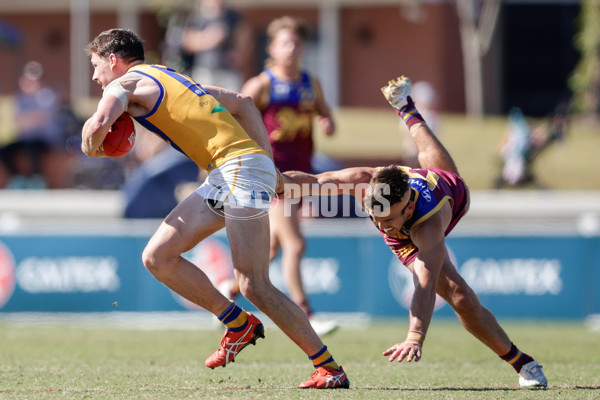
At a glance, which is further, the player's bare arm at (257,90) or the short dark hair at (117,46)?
the player's bare arm at (257,90)

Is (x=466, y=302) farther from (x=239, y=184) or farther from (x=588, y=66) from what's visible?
(x=588, y=66)

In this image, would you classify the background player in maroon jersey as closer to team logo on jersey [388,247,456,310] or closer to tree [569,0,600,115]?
team logo on jersey [388,247,456,310]

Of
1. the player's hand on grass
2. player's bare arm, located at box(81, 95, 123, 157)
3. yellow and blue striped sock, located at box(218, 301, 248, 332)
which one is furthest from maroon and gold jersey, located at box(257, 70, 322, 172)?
the player's hand on grass

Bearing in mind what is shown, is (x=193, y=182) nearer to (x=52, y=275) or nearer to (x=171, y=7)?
(x=52, y=275)

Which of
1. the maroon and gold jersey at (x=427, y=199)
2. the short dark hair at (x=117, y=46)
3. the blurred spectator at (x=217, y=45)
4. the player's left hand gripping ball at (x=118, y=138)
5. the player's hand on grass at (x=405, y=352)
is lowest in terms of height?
the player's hand on grass at (x=405, y=352)

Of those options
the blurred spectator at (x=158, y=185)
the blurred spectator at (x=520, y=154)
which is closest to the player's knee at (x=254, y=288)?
the blurred spectator at (x=158, y=185)

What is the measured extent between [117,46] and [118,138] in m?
0.53

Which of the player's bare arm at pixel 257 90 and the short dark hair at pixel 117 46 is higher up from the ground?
the player's bare arm at pixel 257 90

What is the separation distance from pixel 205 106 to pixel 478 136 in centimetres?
1599

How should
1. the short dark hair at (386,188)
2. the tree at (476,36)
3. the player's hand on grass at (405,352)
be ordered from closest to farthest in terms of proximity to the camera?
the player's hand on grass at (405,352), the short dark hair at (386,188), the tree at (476,36)

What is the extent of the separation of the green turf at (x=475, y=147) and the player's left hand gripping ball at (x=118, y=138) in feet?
41.2

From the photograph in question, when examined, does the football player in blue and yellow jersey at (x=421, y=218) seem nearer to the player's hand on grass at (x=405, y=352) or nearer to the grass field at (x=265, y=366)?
the player's hand on grass at (x=405, y=352)

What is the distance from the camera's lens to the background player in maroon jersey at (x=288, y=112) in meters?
8.70

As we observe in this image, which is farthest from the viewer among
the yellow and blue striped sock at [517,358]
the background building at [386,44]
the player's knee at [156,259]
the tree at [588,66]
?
the background building at [386,44]
